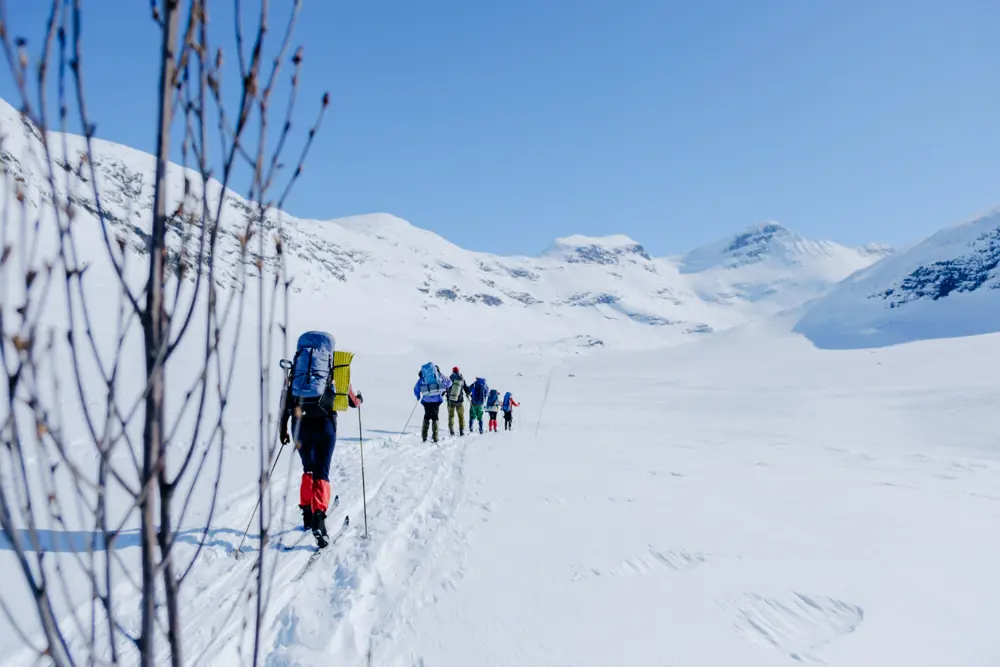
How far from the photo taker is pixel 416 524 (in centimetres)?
476

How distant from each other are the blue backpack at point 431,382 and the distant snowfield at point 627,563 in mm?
1170

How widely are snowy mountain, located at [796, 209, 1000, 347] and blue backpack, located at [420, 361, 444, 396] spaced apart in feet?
172

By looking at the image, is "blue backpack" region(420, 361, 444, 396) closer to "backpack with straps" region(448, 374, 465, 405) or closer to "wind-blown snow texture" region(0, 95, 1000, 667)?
"wind-blown snow texture" region(0, 95, 1000, 667)

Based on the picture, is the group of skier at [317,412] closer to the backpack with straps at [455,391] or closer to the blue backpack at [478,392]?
the backpack with straps at [455,391]

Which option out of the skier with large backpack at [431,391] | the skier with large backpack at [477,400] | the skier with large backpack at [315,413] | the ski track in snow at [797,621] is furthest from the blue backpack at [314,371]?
the skier with large backpack at [477,400]

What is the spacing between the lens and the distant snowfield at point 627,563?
2838 mm

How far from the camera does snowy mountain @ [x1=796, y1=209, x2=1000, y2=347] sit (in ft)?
176

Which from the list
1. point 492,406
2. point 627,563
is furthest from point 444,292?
point 627,563

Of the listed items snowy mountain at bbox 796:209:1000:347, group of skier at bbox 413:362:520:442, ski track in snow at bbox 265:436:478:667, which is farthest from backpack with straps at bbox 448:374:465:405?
snowy mountain at bbox 796:209:1000:347

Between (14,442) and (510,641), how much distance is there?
2.42m

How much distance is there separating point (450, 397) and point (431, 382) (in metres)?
1.65

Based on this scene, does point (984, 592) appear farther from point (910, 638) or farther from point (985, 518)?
point (985, 518)

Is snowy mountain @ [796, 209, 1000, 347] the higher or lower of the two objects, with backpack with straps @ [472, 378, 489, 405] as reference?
higher

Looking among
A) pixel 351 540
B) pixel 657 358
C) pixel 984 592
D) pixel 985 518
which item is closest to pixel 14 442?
pixel 351 540
